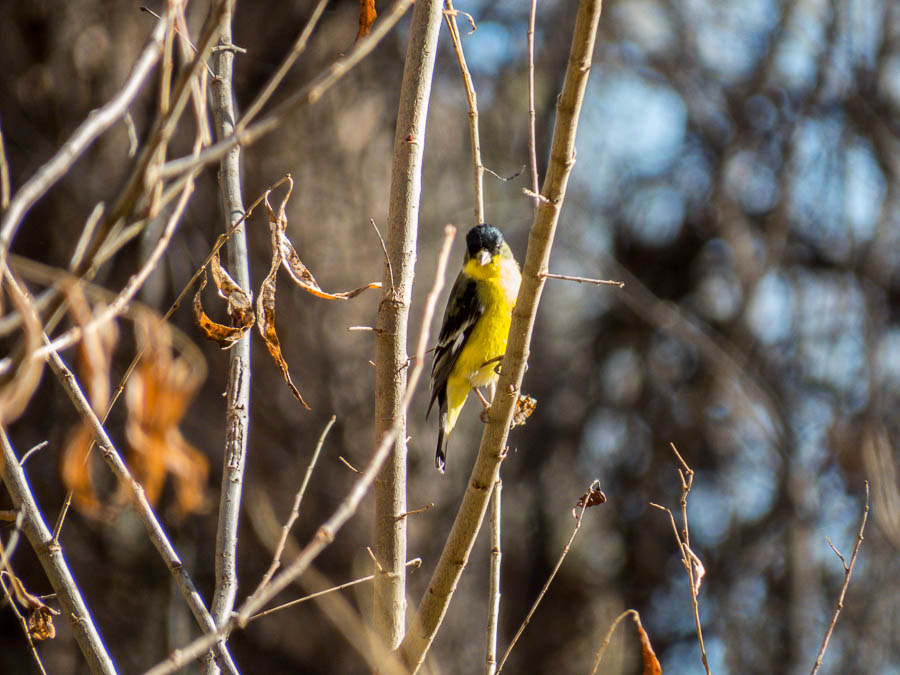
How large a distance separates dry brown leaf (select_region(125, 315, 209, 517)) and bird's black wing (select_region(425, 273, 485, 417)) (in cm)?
343

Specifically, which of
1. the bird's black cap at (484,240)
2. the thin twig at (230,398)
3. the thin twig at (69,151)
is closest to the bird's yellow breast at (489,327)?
the bird's black cap at (484,240)

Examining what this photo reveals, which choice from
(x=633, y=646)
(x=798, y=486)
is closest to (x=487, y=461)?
(x=798, y=486)

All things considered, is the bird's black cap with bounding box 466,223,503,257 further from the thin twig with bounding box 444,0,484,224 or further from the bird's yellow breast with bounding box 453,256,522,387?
the thin twig with bounding box 444,0,484,224

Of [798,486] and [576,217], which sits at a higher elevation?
[576,217]

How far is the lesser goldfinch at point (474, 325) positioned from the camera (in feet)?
15.4

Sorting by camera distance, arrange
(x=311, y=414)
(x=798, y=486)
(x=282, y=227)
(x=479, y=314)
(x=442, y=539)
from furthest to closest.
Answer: (x=798, y=486) < (x=442, y=539) < (x=311, y=414) < (x=479, y=314) < (x=282, y=227)

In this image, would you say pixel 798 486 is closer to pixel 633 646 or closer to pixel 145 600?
pixel 633 646

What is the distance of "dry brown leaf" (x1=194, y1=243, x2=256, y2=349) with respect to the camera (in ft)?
7.55

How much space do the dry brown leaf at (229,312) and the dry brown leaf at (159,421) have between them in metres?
0.99

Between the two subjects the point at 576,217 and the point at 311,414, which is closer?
the point at 311,414

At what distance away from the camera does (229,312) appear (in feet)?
7.75

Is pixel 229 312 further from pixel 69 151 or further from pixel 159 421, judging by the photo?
pixel 69 151

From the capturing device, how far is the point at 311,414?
693 cm

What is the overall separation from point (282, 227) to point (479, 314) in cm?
245
